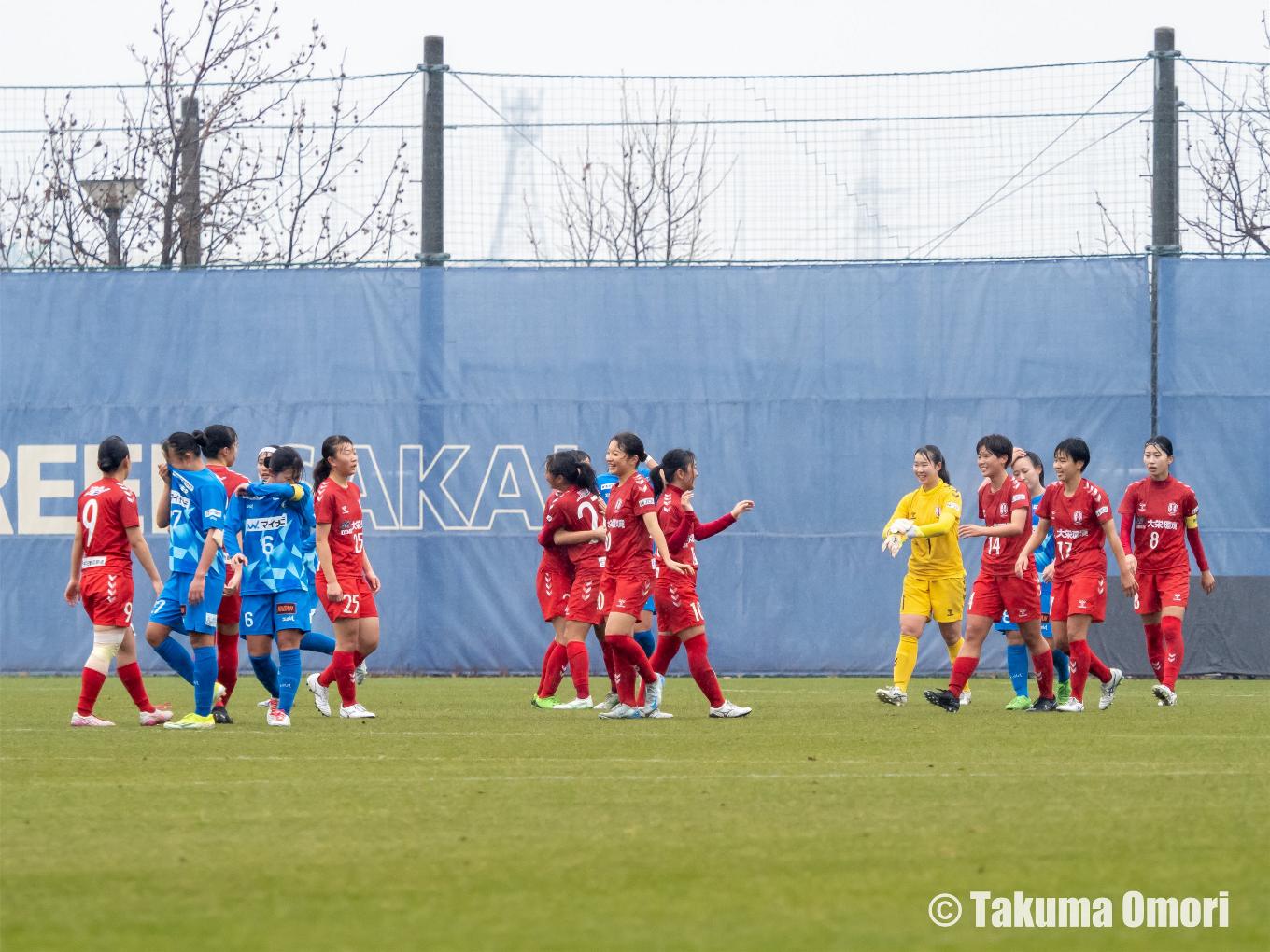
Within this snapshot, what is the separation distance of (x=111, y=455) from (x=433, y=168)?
654 cm

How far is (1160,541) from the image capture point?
38.4 ft

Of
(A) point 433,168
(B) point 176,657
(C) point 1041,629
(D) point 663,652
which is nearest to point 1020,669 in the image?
(C) point 1041,629

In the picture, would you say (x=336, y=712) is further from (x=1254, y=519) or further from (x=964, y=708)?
(x=1254, y=519)

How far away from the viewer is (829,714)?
34.6 ft

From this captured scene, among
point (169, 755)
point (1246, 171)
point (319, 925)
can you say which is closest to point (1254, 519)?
point (1246, 171)

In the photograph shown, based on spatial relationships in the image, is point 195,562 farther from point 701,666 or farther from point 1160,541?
point 1160,541

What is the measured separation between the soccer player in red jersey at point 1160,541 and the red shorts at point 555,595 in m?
4.16

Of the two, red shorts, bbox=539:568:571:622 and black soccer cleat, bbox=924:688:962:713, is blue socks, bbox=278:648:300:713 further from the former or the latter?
black soccer cleat, bbox=924:688:962:713

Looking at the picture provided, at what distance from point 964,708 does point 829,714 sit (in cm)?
126

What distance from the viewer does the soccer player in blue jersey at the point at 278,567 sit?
9.88 meters

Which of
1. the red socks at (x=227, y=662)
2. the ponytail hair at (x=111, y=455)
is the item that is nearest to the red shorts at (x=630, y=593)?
the red socks at (x=227, y=662)

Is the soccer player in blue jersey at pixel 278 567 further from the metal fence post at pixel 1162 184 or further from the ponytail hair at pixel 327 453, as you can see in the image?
the metal fence post at pixel 1162 184

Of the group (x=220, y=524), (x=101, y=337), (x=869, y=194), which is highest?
(x=869, y=194)

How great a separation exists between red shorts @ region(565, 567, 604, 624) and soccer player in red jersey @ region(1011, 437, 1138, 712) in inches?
114
